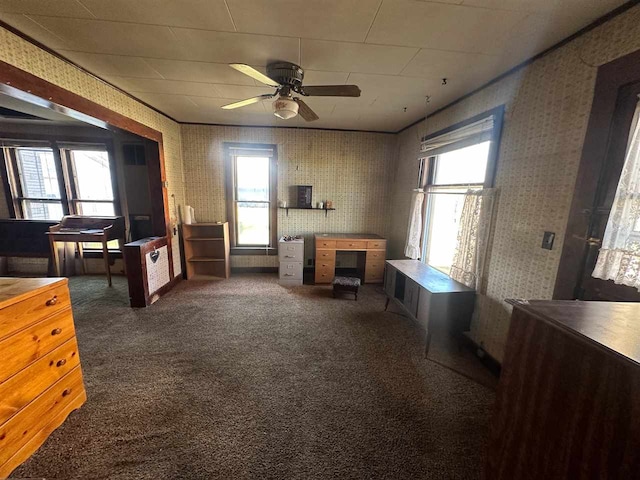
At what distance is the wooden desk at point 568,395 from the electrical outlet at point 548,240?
1022 mm

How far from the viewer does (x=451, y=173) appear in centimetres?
296

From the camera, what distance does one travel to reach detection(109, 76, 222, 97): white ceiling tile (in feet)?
8.25

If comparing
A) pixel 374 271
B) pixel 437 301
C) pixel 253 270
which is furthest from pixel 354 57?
pixel 253 270

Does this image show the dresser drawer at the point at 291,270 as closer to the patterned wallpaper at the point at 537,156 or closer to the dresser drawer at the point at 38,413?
the patterned wallpaper at the point at 537,156

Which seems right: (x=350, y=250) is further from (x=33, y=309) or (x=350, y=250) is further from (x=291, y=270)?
(x=33, y=309)

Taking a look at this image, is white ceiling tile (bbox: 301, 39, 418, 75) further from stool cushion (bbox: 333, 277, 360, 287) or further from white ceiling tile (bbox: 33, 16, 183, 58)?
stool cushion (bbox: 333, 277, 360, 287)

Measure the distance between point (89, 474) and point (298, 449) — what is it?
3.59 ft

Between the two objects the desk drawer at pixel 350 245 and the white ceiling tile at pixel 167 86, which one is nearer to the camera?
the white ceiling tile at pixel 167 86

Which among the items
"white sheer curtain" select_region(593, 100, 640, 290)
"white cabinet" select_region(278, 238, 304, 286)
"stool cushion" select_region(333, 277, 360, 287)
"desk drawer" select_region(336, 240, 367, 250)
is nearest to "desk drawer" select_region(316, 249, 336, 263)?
"desk drawer" select_region(336, 240, 367, 250)

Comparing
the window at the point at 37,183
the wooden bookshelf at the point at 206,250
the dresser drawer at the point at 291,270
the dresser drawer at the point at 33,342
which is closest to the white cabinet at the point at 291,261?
the dresser drawer at the point at 291,270

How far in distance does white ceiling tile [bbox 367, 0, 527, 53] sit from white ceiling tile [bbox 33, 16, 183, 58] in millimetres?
1469

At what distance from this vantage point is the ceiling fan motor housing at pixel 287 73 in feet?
6.79

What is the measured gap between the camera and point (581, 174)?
5.05 feet

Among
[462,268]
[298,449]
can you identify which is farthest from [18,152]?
[462,268]
